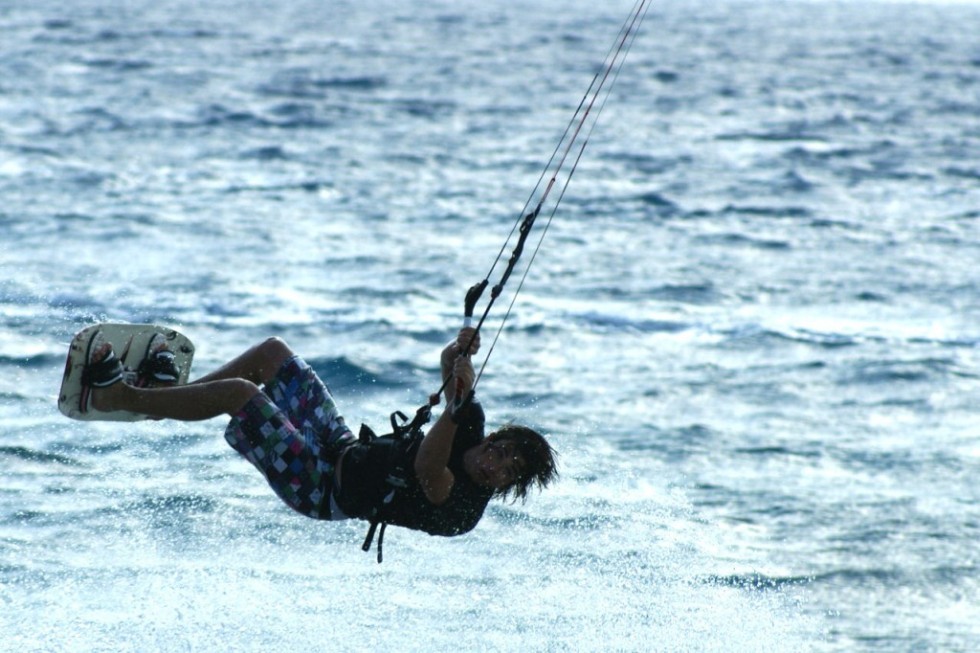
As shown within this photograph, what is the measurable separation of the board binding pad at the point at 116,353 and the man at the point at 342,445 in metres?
0.08

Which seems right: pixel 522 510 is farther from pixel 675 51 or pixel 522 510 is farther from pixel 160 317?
pixel 675 51

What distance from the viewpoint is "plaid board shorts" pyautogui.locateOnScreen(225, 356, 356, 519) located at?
19.2 ft

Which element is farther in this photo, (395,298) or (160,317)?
(395,298)

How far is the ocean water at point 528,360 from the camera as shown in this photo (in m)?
6.82

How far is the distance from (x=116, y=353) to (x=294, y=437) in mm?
875

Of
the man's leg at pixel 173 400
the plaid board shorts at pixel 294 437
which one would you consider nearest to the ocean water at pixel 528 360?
Answer: the plaid board shorts at pixel 294 437

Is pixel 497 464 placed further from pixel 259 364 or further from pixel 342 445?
pixel 259 364

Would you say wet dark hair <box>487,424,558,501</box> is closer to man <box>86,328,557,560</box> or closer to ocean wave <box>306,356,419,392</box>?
man <box>86,328,557,560</box>

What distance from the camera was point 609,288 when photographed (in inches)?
558

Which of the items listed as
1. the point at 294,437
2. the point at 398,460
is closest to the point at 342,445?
the point at 294,437

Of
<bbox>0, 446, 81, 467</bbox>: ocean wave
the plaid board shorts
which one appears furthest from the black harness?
<bbox>0, 446, 81, 467</bbox>: ocean wave

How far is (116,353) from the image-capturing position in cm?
609

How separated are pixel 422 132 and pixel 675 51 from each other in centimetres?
2818

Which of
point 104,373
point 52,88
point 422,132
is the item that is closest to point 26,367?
point 104,373
